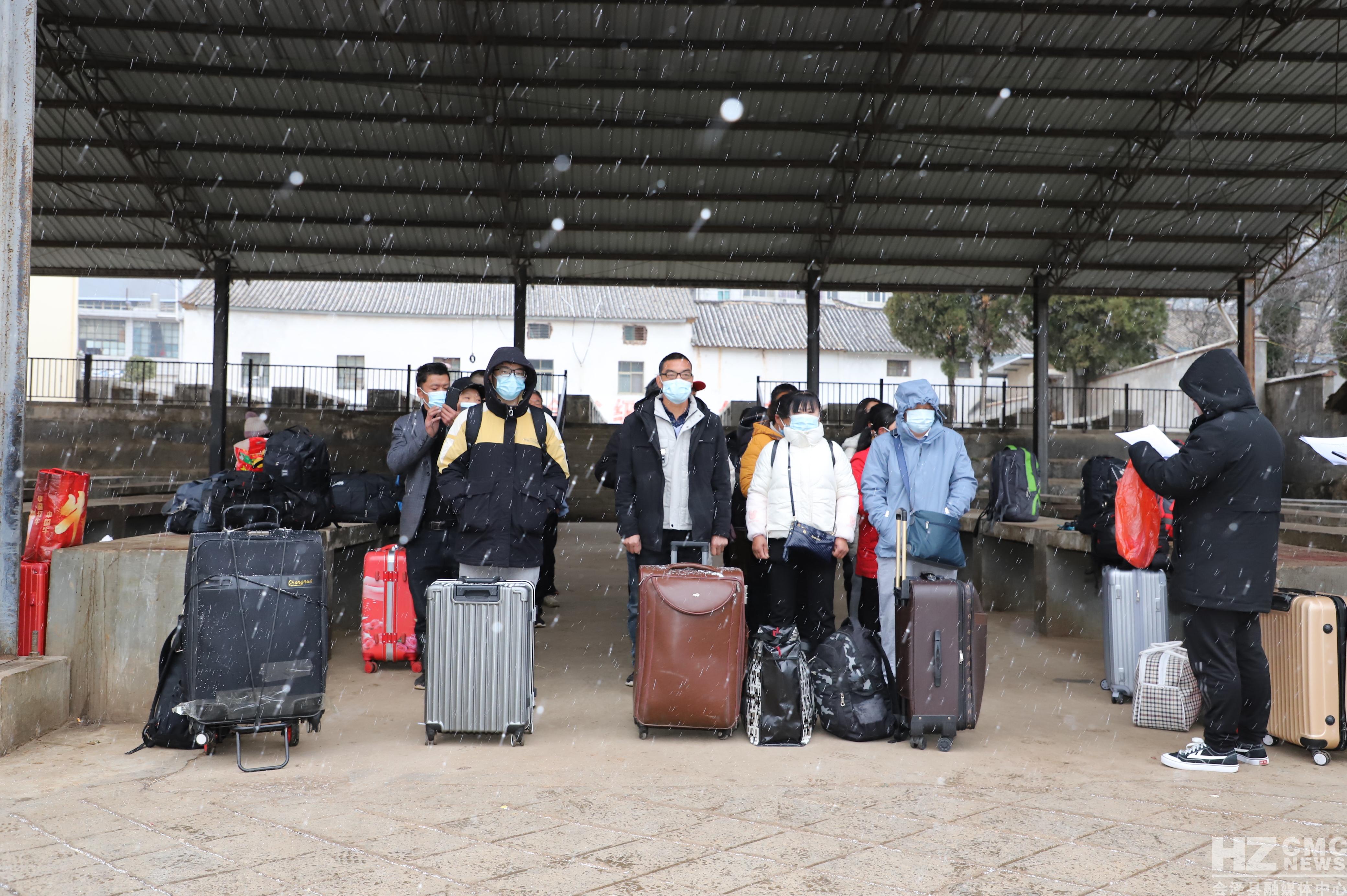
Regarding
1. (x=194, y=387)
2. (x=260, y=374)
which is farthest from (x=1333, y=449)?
(x=260, y=374)

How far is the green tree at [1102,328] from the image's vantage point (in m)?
27.7

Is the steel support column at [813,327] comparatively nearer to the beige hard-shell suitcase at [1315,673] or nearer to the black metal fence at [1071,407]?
the black metal fence at [1071,407]

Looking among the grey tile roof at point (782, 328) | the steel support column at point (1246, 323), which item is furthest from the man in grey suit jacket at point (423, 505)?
the grey tile roof at point (782, 328)

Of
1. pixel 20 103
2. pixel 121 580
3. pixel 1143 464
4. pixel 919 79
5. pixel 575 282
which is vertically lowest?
pixel 121 580

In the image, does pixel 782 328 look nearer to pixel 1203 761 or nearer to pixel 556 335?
pixel 556 335

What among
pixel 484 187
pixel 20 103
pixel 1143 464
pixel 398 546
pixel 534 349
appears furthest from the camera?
pixel 534 349

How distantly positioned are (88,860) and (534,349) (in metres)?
40.2

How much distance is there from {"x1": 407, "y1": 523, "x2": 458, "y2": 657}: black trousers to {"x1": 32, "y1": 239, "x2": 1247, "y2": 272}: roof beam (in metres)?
13.1

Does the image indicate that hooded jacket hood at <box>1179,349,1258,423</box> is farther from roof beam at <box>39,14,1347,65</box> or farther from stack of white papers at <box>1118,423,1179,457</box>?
roof beam at <box>39,14,1347,65</box>

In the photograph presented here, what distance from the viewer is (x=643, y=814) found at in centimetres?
361

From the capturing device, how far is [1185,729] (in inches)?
198

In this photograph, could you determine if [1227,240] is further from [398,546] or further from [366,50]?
[398,546]

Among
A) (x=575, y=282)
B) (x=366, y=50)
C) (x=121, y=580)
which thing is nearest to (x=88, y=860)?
(x=121, y=580)

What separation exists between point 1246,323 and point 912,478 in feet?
57.8
